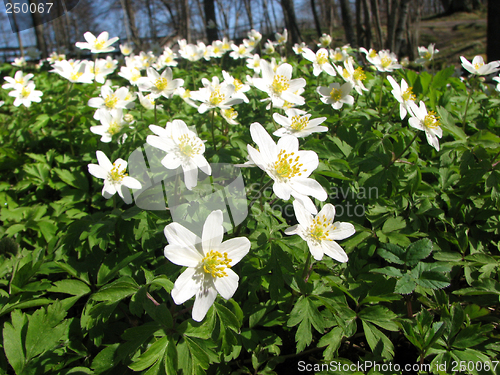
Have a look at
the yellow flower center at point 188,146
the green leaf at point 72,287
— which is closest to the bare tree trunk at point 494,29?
the yellow flower center at point 188,146

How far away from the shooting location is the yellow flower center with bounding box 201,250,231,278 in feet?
4.97

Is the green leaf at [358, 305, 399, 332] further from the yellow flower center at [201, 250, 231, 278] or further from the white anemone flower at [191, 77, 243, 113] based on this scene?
the white anemone flower at [191, 77, 243, 113]

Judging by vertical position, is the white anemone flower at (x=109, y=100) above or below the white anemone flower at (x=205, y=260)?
above

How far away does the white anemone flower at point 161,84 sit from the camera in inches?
108

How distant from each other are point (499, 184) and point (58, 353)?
321 cm

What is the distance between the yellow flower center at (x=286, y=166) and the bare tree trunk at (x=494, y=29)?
650 cm

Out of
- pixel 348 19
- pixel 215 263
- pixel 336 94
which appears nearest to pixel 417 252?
pixel 215 263

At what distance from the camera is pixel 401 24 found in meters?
6.85

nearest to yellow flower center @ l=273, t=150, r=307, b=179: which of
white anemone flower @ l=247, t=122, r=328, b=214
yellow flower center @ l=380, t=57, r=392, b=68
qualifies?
white anemone flower @ l=247, t=122, r=328, b=214

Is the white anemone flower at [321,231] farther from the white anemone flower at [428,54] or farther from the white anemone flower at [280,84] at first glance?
the white anemone flower at [428,54]

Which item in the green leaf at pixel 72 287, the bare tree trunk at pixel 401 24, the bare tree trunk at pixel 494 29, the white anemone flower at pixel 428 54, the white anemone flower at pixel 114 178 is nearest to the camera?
the green leaf at pixel 72 287


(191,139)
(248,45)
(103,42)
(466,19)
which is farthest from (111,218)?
(466,19)

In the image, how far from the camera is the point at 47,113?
376cm

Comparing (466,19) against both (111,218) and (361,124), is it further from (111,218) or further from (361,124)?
(111,218)
